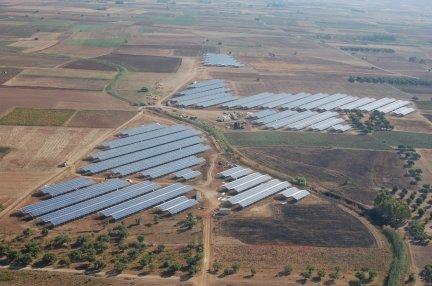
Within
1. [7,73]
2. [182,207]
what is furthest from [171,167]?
[7,73]

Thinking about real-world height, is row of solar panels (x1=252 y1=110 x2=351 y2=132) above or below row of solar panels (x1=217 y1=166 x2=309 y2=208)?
above

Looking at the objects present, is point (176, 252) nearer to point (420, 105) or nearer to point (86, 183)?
point (86, 183)

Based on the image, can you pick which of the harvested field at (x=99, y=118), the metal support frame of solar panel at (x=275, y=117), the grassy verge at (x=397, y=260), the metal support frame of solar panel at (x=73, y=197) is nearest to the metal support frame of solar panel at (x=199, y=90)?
the harvested field at (x=99, y=118)

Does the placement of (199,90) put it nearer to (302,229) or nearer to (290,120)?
(290,120)

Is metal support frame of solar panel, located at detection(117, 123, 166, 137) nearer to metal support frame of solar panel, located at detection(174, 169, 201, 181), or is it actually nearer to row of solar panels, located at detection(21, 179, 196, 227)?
metal support frame of solar panel, located at detection(174, 169, 201, 181)

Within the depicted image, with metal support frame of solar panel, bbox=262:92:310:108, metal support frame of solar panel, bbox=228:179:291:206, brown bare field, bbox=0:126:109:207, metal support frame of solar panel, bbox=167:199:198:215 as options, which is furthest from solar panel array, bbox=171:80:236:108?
metal support frame of solar panel, bbox=167:199:198:215
